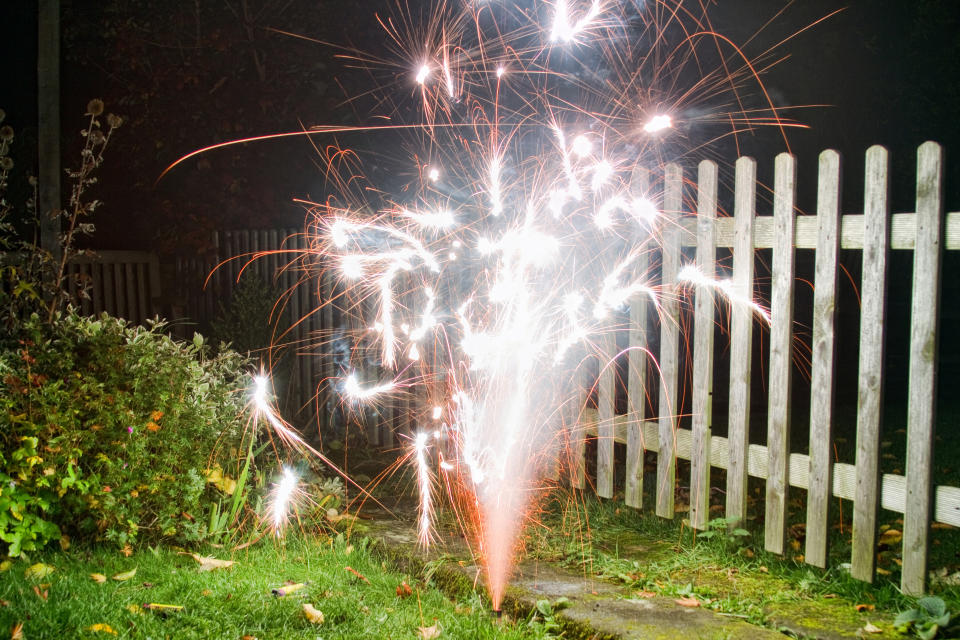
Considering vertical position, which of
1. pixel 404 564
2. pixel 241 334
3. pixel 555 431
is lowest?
pixel 404 564

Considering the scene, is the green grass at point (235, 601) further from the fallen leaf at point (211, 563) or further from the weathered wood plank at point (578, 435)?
the weathered wood plank at point (578, 435)

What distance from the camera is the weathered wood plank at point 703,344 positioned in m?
4.28

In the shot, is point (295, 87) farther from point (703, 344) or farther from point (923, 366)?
point (923, 366)

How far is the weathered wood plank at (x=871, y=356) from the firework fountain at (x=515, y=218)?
20.9 inches

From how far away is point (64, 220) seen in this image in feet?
29.9

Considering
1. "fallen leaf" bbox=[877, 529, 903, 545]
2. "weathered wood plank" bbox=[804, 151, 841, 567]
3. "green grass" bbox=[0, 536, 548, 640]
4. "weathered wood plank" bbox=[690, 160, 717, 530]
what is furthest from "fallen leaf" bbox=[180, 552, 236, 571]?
"fallen leaf" bbox=[877, 529, 903, 545]

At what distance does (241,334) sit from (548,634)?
519cm

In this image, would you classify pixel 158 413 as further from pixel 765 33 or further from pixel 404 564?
pixel 765 33

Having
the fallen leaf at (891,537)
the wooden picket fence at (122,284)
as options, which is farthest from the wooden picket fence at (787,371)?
the wooden picket fence at (122,284)

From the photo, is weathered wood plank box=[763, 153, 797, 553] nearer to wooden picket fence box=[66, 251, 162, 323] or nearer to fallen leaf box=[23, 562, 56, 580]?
fallen leaf box=[23, 562, 56, 580]

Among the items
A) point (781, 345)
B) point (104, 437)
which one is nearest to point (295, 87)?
point (104, 437)

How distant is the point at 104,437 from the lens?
13.8ft

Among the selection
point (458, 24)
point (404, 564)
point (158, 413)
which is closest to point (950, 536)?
point (404, 564)

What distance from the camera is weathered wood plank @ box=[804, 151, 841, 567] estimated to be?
3732 mm
